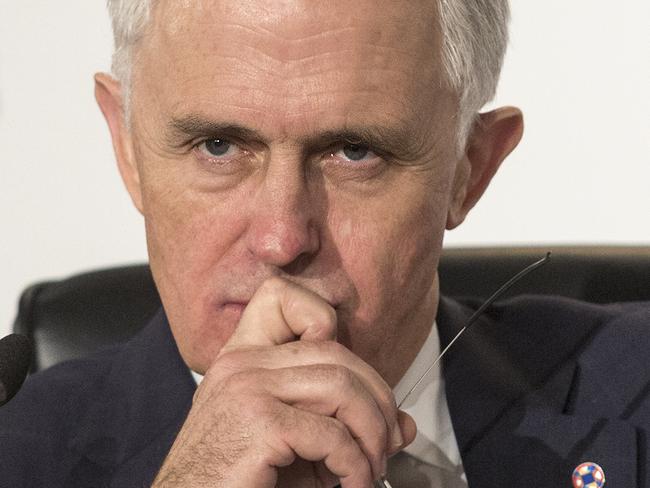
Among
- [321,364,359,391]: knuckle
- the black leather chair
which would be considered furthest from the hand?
the black leather chair

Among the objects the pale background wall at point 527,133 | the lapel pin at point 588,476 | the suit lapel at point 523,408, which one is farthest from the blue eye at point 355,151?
the pale background wall at point 527,133

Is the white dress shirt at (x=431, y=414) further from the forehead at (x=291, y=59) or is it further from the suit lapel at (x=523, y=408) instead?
the forehead at (x=291, y=59)

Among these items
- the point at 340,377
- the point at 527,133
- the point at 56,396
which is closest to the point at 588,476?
the point at 340,377

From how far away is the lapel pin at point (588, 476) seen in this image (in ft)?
6.72

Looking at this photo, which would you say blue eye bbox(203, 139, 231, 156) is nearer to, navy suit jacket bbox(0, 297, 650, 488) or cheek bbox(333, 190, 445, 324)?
cheek bbox(333, 190, 445, 324)

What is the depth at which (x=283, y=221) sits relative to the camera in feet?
5.71

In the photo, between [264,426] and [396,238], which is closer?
[264,426]

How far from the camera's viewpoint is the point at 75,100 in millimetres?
3703

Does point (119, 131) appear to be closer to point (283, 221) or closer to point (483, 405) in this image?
point (283, 221)

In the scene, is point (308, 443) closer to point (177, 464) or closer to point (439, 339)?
point (177, 464)

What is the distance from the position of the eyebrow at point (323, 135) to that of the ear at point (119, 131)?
0.76ft

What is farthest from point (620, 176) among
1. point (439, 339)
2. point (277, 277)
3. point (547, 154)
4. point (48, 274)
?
point (277, 277)

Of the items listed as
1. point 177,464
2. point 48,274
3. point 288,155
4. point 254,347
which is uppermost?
point 288,155

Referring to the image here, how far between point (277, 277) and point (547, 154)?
6.03ft
